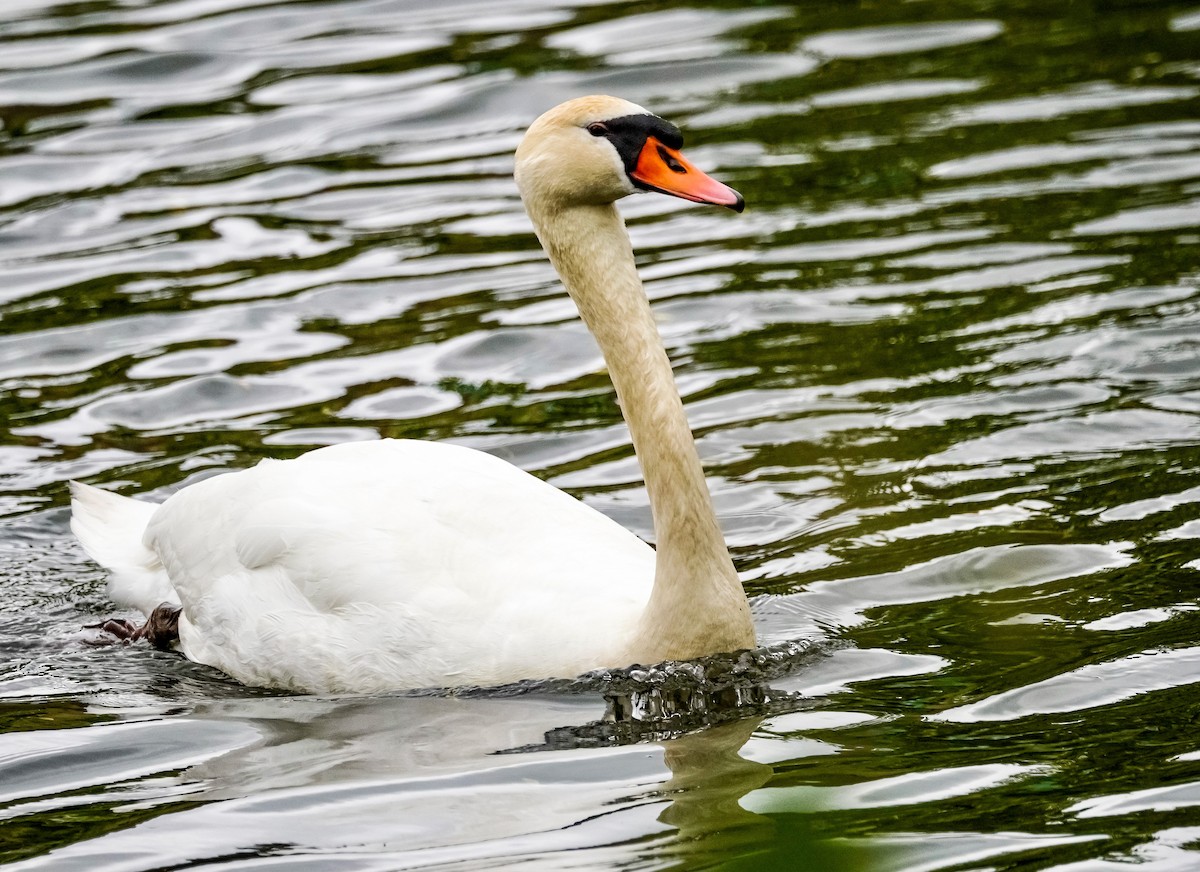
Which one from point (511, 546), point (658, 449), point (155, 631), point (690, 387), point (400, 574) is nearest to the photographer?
point (658, 449)

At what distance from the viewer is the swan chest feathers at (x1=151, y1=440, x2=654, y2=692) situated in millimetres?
5965

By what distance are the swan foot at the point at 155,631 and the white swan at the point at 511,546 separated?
0.21 metres

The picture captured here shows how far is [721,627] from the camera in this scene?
232 inches

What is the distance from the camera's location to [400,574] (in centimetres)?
616

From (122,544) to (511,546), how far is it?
6.89 feet

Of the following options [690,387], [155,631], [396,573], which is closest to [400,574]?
[396,573]

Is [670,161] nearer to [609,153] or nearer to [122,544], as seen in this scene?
[609,153]

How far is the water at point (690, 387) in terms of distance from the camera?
16.9ft

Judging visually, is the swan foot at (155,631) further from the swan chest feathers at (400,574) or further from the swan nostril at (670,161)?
the swan nostril at (670,161)

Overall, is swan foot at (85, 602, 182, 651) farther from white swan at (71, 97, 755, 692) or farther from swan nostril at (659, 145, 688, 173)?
swan nostril at (659, 145, 688, 173)

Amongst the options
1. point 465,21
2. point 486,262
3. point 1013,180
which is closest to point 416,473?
point 486,262

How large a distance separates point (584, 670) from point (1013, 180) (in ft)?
21.7

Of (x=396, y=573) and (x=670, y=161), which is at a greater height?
(x=670, y=161)

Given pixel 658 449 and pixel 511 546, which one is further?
pixel 511 546
